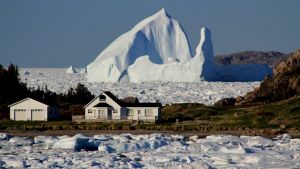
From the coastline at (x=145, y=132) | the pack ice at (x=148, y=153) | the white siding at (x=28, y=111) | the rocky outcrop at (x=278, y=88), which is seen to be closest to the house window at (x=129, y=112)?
the white siding at (x=28, y=111)

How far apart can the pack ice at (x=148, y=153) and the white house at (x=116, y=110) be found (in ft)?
49.5

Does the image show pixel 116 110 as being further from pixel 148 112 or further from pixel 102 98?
pixel 148 112

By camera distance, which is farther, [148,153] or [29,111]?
[29,111]

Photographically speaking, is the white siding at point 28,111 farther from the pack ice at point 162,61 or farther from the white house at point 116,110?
the pack ice at point 162,61

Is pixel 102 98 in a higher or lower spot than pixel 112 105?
higher

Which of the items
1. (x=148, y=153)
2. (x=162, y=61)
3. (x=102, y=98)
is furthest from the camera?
(x=162, y=61)

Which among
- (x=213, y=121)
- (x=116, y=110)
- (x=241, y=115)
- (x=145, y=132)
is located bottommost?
(x=145, y=132)

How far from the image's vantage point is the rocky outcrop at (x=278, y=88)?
61.8 metres

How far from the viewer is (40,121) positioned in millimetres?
53875

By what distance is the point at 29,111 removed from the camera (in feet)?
182

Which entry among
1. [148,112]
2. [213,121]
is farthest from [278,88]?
[213,121]

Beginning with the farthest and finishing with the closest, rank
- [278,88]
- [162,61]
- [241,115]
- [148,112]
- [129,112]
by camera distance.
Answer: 1. [162,61]
2. [278,88]
3. [129,112]
4. [148,112]
5. [241,115]

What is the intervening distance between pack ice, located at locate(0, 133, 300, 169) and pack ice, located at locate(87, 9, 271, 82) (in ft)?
151

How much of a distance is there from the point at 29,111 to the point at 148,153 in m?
27.3
